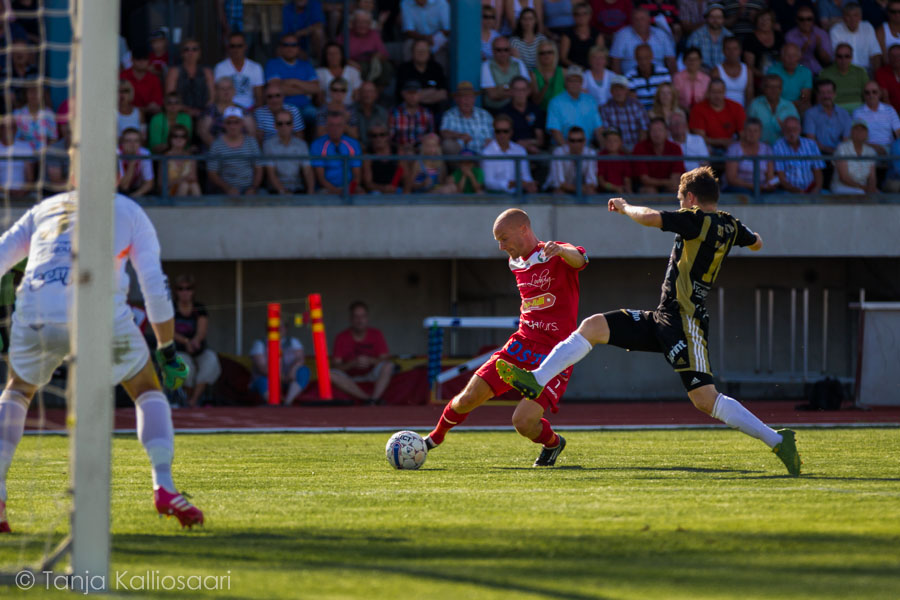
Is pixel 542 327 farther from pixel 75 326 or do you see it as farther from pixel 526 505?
pixel 75 326

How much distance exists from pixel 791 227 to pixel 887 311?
274 centimetres

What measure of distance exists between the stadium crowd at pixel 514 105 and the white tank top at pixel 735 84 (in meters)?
0.03

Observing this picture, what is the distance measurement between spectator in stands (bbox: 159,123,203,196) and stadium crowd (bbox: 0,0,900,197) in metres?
0.03

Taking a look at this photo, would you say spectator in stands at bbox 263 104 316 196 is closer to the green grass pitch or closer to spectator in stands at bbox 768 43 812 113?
spectator in stands at bbox 768 43 812 113

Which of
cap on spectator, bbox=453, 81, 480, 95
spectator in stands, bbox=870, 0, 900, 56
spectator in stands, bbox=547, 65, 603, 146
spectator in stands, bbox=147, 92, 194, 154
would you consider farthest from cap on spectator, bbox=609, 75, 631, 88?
spectator in stands, bbox=147, 92, 194, 154

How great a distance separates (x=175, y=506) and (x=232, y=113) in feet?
40.4

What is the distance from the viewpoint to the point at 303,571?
4.52m

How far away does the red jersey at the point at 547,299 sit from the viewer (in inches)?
331

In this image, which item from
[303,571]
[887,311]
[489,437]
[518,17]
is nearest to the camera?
[303,571]

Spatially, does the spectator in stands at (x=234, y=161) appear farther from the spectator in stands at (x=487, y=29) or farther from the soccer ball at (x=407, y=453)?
the soccer ball at (x=407, y=453)

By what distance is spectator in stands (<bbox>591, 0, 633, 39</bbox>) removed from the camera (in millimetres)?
18953

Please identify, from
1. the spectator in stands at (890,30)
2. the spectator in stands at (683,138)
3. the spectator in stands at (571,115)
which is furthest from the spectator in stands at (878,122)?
the spectator in stands at (571,115)

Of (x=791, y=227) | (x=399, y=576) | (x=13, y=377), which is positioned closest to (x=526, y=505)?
(x=399, y=576)

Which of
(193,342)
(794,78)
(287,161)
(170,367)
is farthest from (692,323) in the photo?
(794,78)
